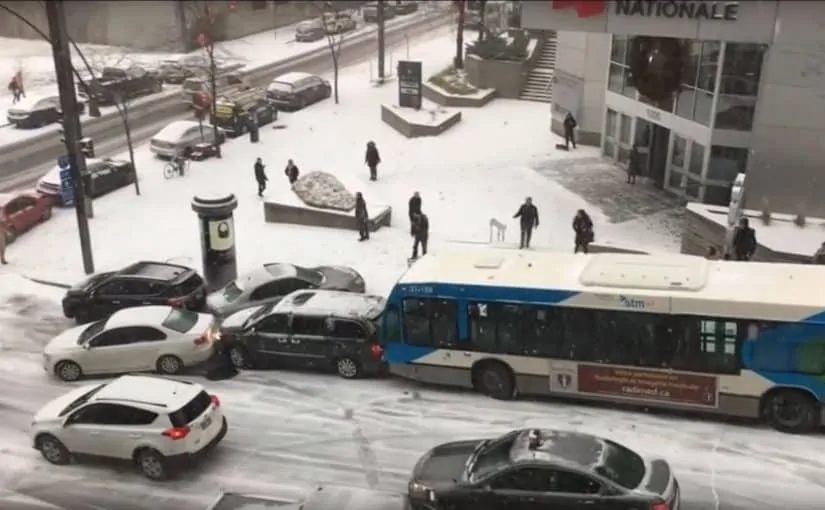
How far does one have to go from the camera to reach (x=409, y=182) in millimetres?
28531

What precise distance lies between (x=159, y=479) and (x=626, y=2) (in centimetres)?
1473

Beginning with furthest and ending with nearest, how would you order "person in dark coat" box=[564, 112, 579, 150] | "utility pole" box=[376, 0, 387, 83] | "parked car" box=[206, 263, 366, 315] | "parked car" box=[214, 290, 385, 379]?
1. "utility pole" box=[376, 0, 387, 83]
2. "person in dark coat" box=[564, 112, 579, 150]
3. "parked car" box=[206, 263, 366, 315]
4. "parked car" box=[214, 290, 385, 379]

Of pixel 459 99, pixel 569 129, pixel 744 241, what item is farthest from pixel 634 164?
pixel 459 99

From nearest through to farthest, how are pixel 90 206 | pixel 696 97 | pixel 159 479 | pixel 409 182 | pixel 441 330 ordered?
1. pixel 159 479
2. pixel 441 330
3. pixel 696 97
4. pixel 90 206
5. pixel 409 182

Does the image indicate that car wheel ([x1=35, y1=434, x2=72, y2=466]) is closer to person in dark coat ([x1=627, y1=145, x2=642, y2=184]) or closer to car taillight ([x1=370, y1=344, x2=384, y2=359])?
car taillight ([x1=370, y1=344, x2=384, y2=359])

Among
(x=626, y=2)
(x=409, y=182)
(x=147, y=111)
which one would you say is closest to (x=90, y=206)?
(x=409, y=182)

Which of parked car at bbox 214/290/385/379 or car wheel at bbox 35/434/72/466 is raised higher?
parked car at bbox 214/290/385/379

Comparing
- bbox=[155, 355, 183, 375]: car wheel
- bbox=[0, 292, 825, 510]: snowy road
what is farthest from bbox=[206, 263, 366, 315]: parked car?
bbox=[0, 292, 825, 510]: snowy road

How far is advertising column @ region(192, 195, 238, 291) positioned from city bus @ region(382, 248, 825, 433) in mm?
6264

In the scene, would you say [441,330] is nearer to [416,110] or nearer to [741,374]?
[741,374]

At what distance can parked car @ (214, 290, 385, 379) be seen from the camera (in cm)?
1678

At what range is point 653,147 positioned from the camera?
90.5ft

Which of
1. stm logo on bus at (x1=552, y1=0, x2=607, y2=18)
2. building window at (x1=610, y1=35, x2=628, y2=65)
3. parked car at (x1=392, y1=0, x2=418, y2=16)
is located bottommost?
parked car at (x1=392, y1=0, x2=418, y2=16)

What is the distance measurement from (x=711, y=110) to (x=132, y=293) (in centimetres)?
1532
